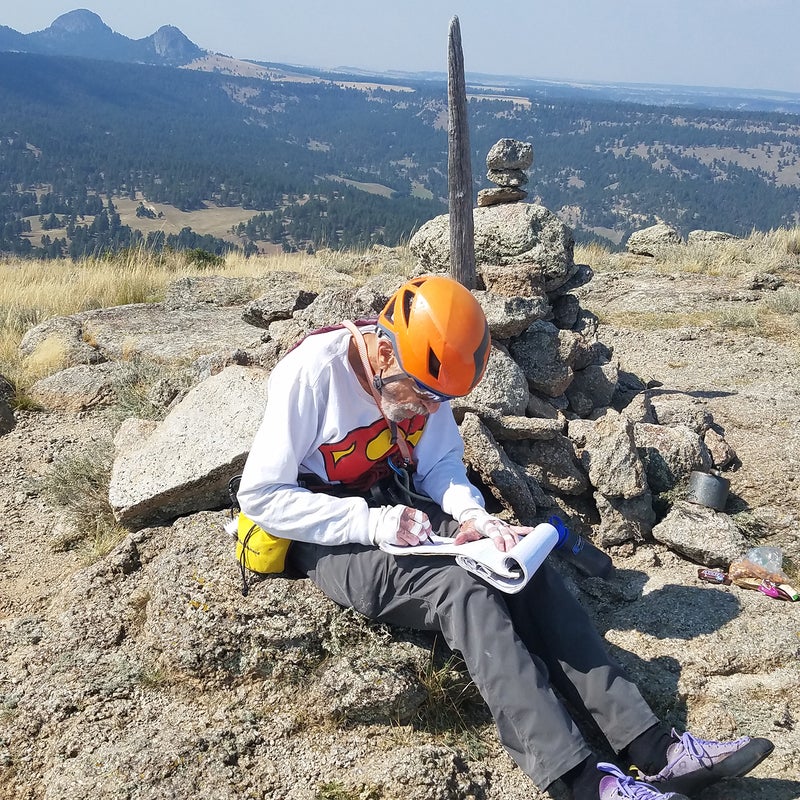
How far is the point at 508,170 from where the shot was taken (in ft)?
25.5

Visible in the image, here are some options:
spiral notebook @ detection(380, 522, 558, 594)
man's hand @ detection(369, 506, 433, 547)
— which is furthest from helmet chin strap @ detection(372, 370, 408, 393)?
spiral notebook @ detection(380, 522, 558, 594)

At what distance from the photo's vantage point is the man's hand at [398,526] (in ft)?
8.38

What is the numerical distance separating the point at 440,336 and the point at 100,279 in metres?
8.38

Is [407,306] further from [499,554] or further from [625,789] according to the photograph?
[625,789]

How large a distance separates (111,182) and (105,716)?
14770 centimetres

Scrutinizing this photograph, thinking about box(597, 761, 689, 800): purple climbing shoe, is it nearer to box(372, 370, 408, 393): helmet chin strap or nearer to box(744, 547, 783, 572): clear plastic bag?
box(372, 370, 408, 393): helmet chin strap

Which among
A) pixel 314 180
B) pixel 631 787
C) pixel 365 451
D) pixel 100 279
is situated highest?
pixel 365 451

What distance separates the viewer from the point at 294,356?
2.67 m

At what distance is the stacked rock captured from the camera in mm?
7751

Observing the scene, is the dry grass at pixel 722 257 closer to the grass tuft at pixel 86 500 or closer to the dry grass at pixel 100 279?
the dry grass at pixel 100 279

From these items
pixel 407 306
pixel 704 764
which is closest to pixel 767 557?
pixel 704 764

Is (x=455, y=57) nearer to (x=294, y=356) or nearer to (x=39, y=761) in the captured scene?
(x=294, y=356)

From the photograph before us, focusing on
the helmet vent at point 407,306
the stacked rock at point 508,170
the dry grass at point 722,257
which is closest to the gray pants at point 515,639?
the helmet vent at point 407,306

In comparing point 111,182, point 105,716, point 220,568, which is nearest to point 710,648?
point 220,568
